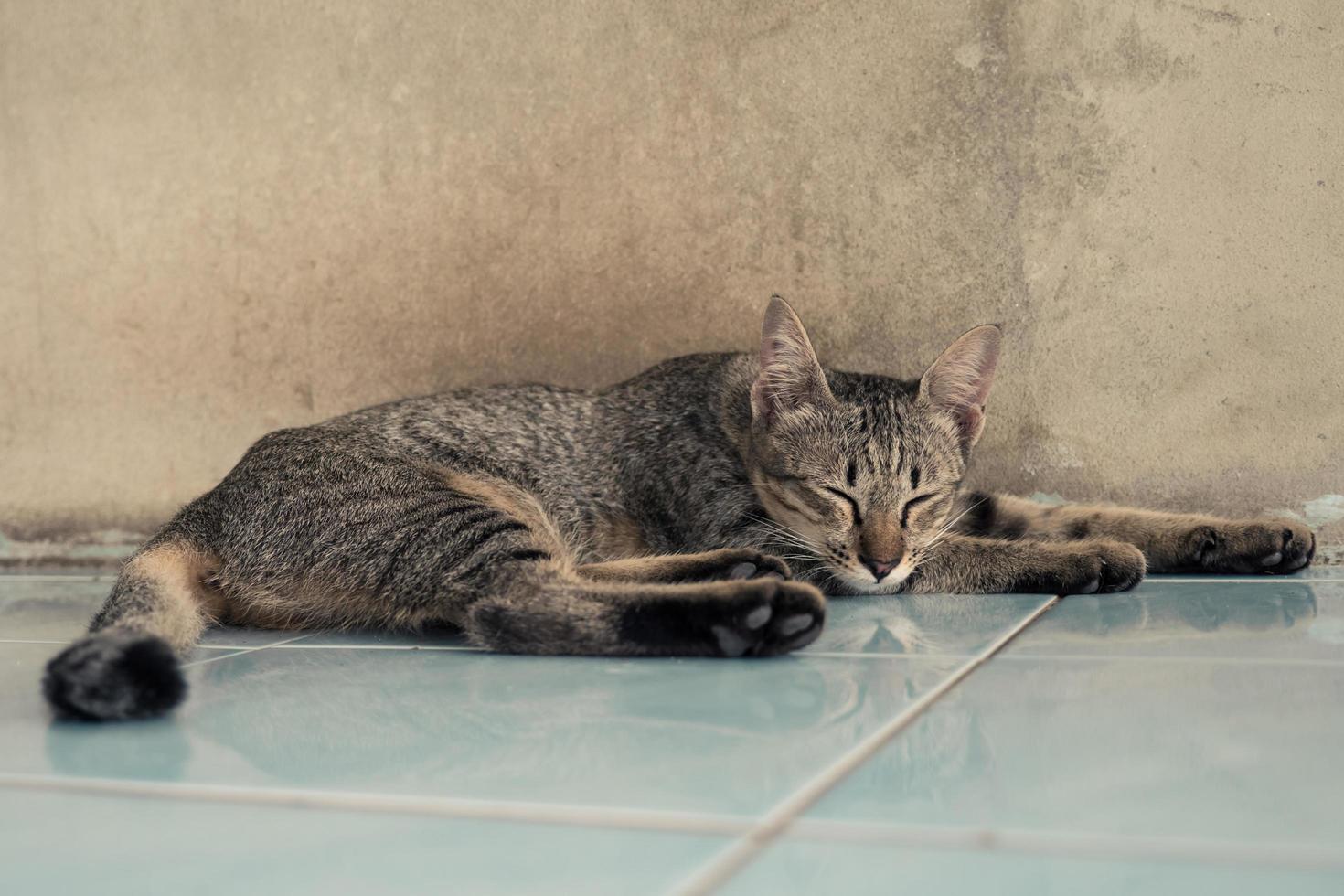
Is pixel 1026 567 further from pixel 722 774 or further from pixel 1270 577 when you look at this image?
pixel 722 774

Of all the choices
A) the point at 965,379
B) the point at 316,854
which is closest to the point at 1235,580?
the point at 965,379

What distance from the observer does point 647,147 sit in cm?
336

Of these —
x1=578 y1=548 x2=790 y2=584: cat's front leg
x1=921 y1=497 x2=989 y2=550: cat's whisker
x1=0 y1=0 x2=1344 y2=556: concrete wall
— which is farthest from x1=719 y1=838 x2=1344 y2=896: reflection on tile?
x1=0 y1=0 x2=1344 y2=556: concrete wall

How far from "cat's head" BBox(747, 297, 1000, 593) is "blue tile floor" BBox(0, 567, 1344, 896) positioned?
2.32ft

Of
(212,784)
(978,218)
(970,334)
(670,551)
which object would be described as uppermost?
(978,218)

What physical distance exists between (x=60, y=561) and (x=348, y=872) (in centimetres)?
348

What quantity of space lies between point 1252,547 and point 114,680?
245 cm

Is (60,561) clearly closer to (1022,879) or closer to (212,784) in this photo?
(212,784)

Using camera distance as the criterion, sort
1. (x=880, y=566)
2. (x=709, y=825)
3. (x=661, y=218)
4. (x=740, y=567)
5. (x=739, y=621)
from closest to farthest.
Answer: (x=709, y=825)
(x=739, y=621)
(x=740, y=567)
(x=880, y=566)
(x=661, y=218)

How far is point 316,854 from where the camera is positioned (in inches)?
36.5

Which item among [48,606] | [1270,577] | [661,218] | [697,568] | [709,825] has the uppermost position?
[661,218]

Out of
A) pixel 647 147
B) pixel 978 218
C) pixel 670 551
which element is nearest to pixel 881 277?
pixel 978 218

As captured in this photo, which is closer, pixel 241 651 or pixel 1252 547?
pixel 241 651

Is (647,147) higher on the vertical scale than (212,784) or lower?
higher
